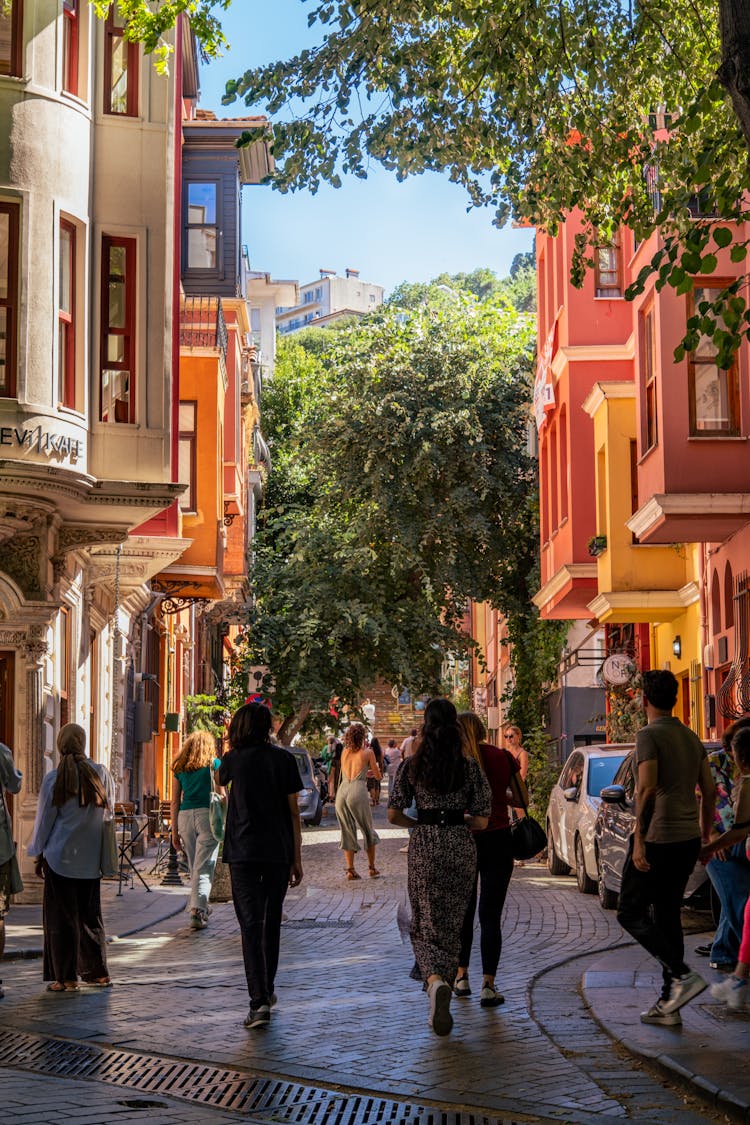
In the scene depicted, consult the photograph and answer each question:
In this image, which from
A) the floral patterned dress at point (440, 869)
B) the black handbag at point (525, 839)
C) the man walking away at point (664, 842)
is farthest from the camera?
the black handbag at point (525, 839)

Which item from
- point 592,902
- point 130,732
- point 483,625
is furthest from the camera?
point 483,625

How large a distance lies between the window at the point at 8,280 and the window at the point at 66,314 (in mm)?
653

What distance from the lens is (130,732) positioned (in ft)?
97.0

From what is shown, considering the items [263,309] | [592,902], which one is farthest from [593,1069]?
[263,309]

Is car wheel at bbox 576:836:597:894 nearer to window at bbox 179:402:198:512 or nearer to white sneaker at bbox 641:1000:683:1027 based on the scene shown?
white sneaker at bbox 641:1000:683:1027

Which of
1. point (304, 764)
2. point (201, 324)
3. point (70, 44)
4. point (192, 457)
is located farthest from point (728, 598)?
point (304, 764)

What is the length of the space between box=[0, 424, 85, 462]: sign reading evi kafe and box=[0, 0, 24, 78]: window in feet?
13.5

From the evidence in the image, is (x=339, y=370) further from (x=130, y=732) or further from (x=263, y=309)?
(x=263, y=309)

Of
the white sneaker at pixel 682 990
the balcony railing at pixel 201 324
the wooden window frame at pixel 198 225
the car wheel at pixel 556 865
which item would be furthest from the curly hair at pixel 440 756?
the wooden window frame at pixel 198 225

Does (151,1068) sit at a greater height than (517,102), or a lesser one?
lesser

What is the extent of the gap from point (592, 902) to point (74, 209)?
9.66 metres

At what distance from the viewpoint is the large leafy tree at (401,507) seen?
1497 inches

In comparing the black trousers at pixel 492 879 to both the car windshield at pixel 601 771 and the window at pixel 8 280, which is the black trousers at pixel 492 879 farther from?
the window at pixel 8 280

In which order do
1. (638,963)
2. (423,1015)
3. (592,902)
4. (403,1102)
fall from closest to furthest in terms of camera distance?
(403,1102) → (423,1015) → (638,963) → (592,902)
